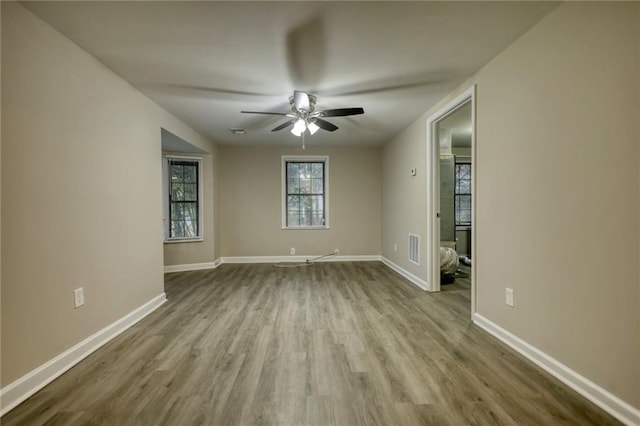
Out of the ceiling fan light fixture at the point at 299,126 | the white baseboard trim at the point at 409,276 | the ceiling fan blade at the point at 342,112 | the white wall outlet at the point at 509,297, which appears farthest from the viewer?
the white baseboard trim at the point at 409,276

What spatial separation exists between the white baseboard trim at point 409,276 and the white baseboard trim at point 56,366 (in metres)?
3.32

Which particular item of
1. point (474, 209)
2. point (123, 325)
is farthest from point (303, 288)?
point (474, 209)

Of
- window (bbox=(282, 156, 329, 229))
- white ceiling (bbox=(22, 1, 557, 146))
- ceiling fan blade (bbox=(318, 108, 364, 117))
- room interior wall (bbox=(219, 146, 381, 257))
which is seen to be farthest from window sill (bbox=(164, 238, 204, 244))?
ceiling fan blade (bbox=(318, 108, 364, 117))

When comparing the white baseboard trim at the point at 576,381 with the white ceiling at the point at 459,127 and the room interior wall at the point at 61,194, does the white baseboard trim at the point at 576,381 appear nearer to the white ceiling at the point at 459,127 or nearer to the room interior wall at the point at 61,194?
the white ceiling at the point at 459,127

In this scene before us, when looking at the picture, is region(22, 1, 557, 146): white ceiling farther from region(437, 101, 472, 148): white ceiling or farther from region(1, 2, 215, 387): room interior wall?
region(437, 101, 472, 148): white ceiling

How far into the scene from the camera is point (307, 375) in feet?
5.72

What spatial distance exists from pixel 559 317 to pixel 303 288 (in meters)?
2.71

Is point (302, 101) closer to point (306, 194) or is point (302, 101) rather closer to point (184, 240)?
point (306, 194)

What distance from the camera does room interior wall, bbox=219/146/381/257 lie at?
5.51 meters

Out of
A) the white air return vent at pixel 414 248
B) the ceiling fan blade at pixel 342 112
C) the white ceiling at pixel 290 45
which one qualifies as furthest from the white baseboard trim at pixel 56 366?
the white air return vent at pixel 414 248

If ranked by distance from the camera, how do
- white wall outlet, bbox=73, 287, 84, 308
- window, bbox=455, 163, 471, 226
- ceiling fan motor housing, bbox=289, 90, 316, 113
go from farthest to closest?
window, bbox=455, 163, 471, 226, ceiling fan motor housing, bbox=289, 90, 316, 113, white wall outlet, bbox=73, 287, 84, 308

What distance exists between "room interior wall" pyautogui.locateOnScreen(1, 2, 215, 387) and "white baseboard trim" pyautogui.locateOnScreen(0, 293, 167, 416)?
0.04 metres

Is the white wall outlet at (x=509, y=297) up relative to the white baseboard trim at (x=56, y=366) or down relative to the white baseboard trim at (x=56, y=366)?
up

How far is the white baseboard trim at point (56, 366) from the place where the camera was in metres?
1.47
